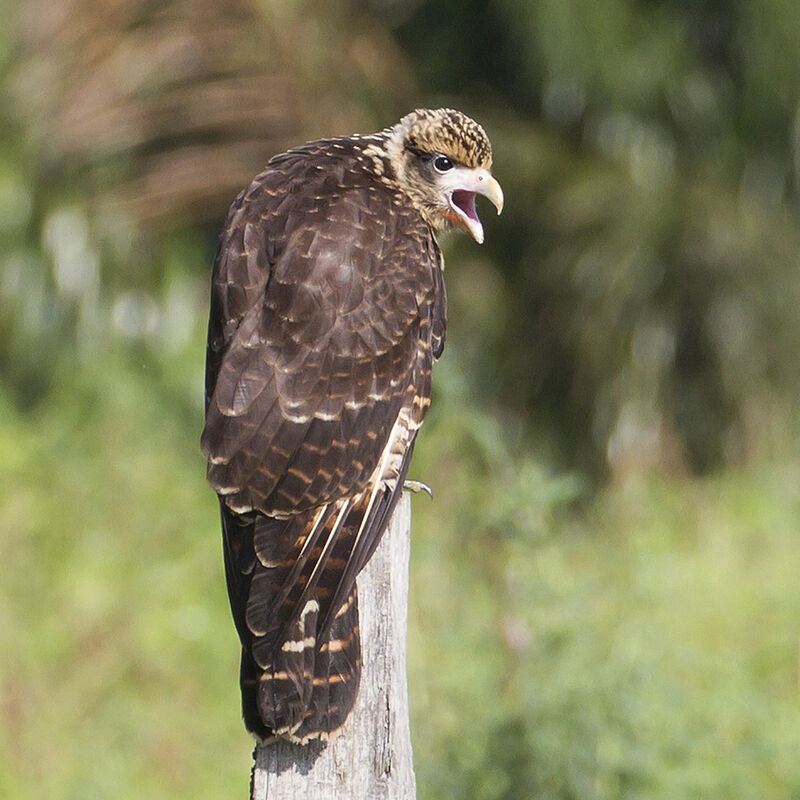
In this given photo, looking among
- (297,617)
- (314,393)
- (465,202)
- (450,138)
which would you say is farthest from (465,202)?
(297,617)

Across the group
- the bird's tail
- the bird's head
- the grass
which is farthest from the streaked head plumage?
the bird's tail

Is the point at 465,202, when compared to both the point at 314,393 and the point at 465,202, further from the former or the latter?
the point at 314,393

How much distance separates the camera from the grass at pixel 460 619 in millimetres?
3980

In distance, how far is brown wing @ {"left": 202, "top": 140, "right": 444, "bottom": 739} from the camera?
2930 millimetres

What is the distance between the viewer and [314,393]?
329 cm

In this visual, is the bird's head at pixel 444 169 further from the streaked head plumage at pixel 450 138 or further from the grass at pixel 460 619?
the grass at pixel 460 619

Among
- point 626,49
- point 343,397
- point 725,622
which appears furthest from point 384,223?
point 626,49

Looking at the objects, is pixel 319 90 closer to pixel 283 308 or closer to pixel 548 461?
pixel 548 461

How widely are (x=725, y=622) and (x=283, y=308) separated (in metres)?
3.35

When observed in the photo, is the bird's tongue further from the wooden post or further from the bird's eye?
the wooden post

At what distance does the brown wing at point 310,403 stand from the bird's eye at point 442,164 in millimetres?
325

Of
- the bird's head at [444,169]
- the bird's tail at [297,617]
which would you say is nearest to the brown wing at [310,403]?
the bird's tail at [297,617]

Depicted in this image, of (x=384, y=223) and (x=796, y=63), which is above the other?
(x=796, y=63)

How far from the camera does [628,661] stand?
4184mm
